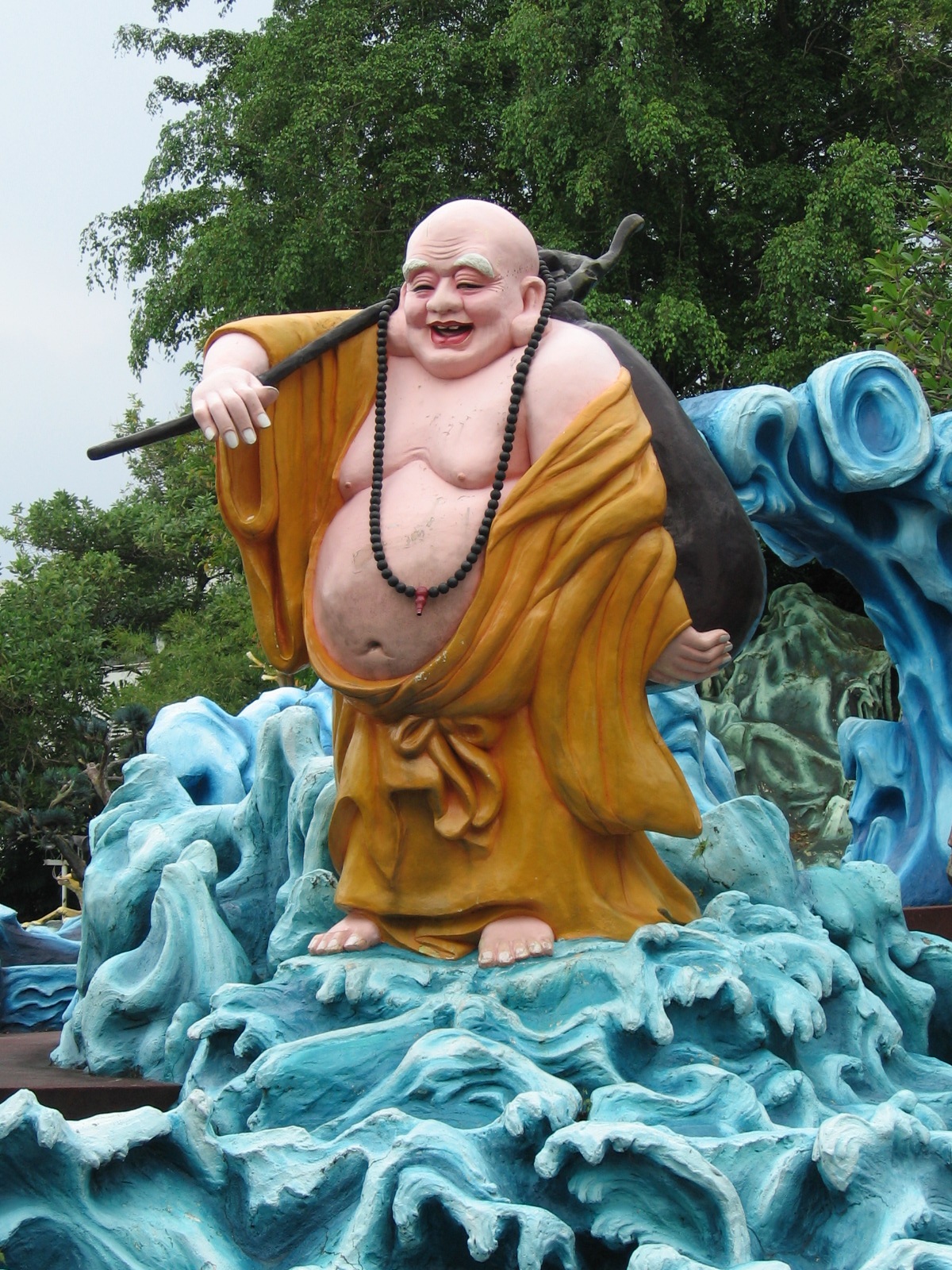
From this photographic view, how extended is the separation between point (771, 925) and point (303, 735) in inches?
52.5

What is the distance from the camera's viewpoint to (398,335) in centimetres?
321

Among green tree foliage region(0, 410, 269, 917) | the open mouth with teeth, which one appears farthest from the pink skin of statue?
green tree foliage region(0, 410, 269, 917)

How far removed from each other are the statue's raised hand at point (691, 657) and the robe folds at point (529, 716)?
39 millimetres

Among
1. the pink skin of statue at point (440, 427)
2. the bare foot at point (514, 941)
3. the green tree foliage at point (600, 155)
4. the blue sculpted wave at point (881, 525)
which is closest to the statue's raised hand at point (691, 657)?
the pink skin of statue at point (440, 427)

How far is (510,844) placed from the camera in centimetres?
303

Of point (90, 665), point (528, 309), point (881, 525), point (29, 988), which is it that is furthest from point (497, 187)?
point (528, 309)

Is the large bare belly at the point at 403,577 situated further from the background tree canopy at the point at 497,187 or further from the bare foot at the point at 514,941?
the background tree canopy at the point at 497,187

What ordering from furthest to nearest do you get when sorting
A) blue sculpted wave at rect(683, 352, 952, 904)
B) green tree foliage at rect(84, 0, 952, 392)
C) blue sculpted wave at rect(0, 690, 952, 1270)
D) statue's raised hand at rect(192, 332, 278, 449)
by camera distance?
green tree foliage at rect(84, 0, 952, 392)
blue sculpted wave at rect(683, 352, 952, 904)
statue's raised hand at rect(192, 332, 278, 449)
blue sculpted wave at rect(0, 690, 952, 1270)

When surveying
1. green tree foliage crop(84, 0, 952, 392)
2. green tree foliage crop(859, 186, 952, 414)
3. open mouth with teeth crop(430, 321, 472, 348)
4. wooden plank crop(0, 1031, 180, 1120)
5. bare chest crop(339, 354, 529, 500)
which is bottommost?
wooden plank crop(0, 1031, 180, 1120)

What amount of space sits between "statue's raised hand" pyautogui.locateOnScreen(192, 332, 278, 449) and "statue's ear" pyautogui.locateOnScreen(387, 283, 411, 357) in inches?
11.9

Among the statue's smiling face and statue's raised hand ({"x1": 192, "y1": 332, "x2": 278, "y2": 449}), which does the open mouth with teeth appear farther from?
statue's raised hand ({"x1": 192, "y1": 332, "x2": 278, "y2": 449})

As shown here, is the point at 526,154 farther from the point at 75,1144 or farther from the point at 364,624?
the point at 75,1144

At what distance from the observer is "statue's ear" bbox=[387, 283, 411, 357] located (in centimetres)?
321

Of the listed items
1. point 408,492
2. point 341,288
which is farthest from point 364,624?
point 341,288
